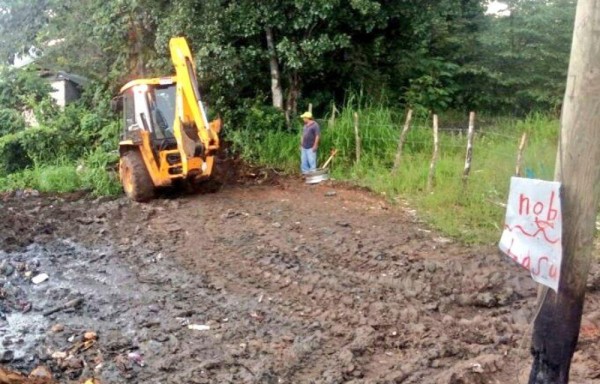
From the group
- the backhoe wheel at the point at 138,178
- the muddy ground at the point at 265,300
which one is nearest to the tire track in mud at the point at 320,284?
the muddy ground at the point at 265,300

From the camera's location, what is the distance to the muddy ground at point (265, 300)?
559 centimetres

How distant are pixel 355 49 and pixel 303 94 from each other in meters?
1.68

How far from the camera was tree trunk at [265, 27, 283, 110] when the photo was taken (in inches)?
583

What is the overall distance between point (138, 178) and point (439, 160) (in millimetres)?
5379

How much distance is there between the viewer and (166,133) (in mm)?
11758

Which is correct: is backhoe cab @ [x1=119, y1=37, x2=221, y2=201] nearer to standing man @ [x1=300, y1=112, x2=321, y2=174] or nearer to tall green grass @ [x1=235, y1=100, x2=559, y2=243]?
standing man @ [x1=300, y1=112, x2=321, y2=174]

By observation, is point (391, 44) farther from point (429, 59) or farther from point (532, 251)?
point (532, 251)

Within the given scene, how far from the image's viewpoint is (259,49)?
14781 mm

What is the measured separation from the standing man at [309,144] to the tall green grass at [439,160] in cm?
49

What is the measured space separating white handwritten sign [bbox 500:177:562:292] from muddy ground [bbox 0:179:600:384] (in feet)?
6.34

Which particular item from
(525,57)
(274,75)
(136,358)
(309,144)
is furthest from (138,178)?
(525,57)

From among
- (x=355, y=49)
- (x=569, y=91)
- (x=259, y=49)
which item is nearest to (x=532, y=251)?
(x=569, y=91)

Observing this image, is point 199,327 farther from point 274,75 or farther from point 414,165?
point 274,75

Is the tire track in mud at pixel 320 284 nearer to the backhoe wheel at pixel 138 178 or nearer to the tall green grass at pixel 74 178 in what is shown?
the backhoe wheel at pixel 138 178
